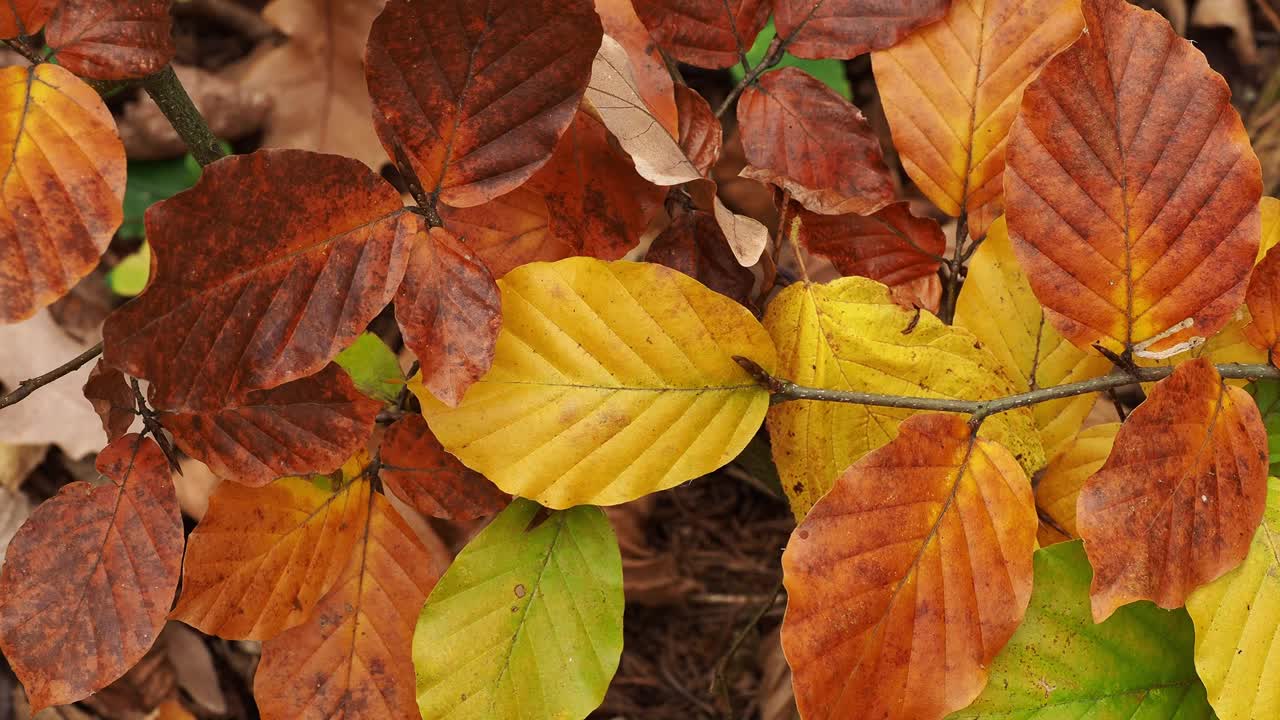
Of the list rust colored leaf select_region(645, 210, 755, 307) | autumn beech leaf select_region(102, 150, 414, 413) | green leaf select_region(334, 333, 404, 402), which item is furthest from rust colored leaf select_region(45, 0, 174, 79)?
rust colored leaf select_region(645, 210, 755, 307)

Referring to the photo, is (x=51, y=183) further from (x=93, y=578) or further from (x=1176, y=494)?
(x=1176, y=494)

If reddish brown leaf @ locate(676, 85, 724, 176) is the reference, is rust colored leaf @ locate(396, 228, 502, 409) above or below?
above

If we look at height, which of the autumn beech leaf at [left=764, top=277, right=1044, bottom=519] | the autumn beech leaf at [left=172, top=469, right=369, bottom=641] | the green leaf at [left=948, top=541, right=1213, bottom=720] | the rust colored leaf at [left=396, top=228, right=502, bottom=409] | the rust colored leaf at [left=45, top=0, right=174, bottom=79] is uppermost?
the rust colored leaf at [left=45, top=0, right=174, bottom=79]

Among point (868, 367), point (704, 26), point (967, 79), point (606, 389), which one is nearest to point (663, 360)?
point (606, 389)

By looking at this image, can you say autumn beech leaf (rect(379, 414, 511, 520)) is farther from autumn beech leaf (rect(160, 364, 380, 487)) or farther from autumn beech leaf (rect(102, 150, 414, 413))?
autumn beech leaf (rect(102, 150, 414, 413))

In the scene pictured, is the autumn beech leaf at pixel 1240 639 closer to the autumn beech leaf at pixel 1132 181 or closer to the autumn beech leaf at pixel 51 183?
the autumn beech leaf at pixel 1132 181

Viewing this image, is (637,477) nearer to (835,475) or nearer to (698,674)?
(835,475)
